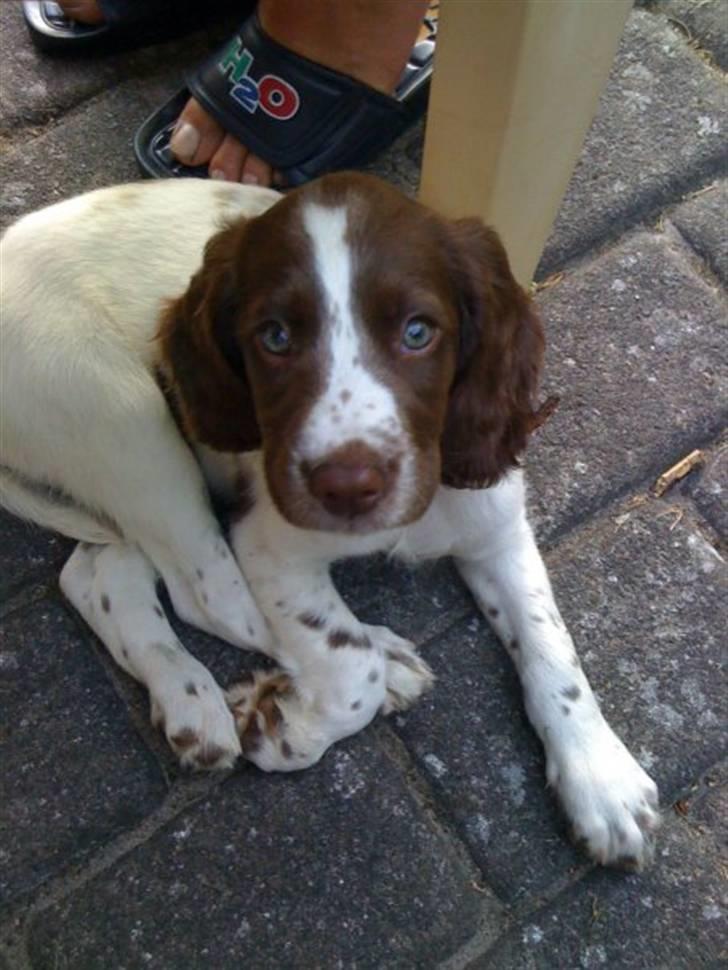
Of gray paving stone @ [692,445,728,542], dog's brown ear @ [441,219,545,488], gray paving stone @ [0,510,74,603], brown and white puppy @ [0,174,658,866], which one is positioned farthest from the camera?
gray paving stone @ [692,445,728,542]

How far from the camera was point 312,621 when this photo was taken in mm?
2869

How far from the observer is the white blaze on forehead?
2.26 metres

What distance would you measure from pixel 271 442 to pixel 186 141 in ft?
5.93

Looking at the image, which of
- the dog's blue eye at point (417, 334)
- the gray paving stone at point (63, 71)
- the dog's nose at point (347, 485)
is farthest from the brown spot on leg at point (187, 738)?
the gray paving stone at point (63, 71)

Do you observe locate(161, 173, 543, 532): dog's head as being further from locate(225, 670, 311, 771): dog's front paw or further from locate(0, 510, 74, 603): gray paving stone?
locate(0, 510, 74, 603): gray paving stone

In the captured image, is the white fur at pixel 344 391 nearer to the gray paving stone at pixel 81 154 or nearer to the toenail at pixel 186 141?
the toenail at pixel 186 141

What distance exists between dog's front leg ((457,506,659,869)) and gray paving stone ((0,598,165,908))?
0.89 m

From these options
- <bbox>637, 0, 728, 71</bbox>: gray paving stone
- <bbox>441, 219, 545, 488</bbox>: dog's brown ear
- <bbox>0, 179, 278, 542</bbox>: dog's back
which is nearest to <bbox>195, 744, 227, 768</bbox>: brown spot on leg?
<bbox>0, 179, 278, 542</bbox>: dog's back

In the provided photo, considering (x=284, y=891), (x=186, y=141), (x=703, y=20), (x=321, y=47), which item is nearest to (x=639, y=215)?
(x=703, y=20)

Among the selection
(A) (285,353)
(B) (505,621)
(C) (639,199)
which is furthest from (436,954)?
(C) (639,199)

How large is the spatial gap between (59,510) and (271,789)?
33.5 inches

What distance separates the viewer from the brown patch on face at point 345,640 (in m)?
2.85

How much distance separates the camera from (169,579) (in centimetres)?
303

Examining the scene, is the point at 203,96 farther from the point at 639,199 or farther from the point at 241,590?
the point at 241,590
